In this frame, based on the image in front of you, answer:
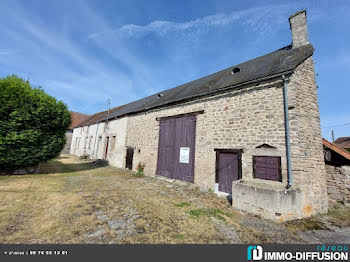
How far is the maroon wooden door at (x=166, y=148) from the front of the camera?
31.2ft

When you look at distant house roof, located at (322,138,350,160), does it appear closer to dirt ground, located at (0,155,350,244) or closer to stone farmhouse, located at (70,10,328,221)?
stone farmhouse, located at (70,10,328,221)

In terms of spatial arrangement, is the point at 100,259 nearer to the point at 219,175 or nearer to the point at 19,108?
the point at 219,175

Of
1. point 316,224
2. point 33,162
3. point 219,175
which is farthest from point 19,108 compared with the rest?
point 316,224

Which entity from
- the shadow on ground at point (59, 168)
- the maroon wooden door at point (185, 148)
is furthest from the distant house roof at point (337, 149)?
the shadow on ground at point (59, 168)

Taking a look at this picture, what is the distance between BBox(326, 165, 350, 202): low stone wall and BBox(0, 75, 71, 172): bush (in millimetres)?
13746

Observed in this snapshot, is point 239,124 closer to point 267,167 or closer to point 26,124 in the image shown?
point 267,167

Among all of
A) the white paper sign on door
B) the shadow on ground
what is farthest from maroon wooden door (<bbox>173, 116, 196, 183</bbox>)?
the shadow on ground

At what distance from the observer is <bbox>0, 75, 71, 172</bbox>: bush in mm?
7180

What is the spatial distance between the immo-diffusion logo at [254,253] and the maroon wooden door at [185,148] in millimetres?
5094

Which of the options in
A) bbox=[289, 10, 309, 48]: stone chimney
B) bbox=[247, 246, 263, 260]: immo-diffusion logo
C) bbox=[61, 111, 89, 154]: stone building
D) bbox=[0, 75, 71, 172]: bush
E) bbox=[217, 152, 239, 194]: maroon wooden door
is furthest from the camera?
bbox=[61, 111, 89, 154]: stone building

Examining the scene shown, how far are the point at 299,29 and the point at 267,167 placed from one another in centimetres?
728

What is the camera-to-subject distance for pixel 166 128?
10.2 metres

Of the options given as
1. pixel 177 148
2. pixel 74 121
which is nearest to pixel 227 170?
pixel 177 148

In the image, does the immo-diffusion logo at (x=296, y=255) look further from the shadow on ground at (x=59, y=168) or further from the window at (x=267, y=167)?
the shadow on ground at (x=59, y=168)
